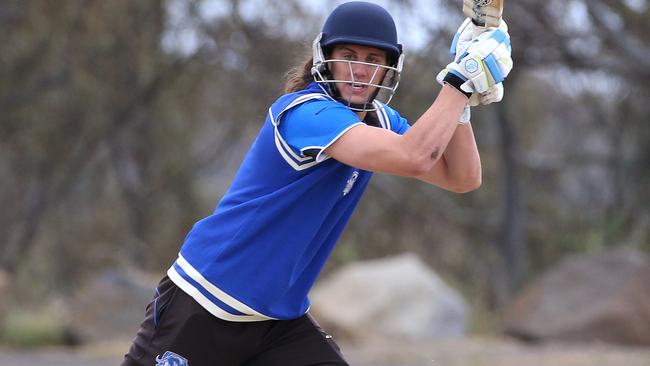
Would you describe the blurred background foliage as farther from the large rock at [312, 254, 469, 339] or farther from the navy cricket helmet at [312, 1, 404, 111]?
the navy cricket helmet at [312, 1, 404, 111]

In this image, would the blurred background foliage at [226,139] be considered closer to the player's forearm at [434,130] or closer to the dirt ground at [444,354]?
the dirt ground at [444,354]

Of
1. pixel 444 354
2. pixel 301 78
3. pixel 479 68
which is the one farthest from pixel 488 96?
pixel 444 354

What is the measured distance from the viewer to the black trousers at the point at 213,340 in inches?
155

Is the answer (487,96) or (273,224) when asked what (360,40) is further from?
(273,224)

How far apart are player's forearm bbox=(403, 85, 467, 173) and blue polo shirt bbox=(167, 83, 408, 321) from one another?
0.25m

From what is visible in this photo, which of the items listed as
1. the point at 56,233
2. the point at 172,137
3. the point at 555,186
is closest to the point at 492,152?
the point at 555,186

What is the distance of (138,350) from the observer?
4004 mm

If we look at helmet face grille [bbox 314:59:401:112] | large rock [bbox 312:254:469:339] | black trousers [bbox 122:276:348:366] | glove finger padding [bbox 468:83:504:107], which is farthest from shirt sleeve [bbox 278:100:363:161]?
large rock [bbox 312:254:469:339]

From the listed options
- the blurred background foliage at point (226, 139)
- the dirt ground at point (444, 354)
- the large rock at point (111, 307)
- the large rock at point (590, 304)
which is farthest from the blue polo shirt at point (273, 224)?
the blurred background foliage at point (226, 139)

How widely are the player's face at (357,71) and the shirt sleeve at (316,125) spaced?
16 cm

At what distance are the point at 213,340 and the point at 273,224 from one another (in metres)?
0.47

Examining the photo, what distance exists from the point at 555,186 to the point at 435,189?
2555 millimetres

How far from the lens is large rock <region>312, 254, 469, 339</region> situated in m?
12.4

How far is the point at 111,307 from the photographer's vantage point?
41.0 feet
